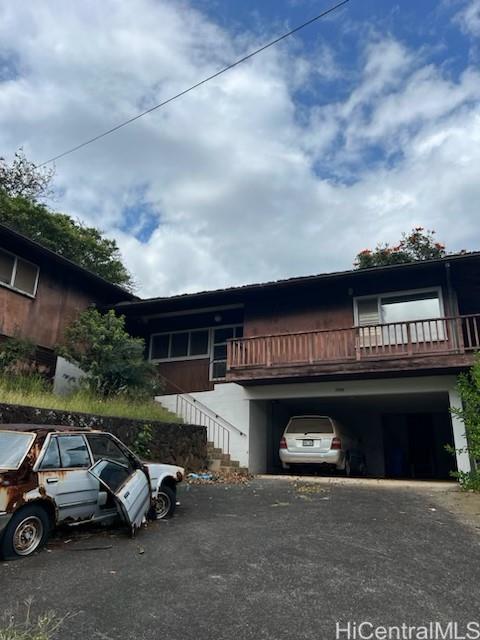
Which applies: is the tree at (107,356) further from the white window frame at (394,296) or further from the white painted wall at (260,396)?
the white window frame at (394,296)

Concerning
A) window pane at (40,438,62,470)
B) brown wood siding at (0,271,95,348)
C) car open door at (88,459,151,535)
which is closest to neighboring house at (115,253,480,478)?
brown wood siding at (0,271,95,348)

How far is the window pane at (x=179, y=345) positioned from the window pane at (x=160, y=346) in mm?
276

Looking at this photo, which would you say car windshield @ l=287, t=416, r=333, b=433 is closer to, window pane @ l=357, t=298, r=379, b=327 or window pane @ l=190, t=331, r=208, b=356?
window pane @ l=357, t=298, r=379, b=327

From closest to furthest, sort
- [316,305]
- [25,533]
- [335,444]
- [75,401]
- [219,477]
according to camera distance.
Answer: [25,533] → [75,401] → [335,444] → [219,477] → [316,305]

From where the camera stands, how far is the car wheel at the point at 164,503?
669cm

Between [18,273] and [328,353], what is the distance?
29.9 feet

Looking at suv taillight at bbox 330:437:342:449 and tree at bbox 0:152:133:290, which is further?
tree at bbox 0:152:133:290

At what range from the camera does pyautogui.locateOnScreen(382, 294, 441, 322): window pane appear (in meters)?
13.0

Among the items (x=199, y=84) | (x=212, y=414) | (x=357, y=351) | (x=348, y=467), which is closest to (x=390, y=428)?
(x=348, y=467)

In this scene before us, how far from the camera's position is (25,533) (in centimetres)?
479

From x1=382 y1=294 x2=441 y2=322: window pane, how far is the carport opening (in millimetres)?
2381

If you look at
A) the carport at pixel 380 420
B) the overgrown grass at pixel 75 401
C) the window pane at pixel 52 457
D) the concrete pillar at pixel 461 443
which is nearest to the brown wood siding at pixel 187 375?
the carport at pixel 380 420

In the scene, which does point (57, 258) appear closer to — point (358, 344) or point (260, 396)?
point (260, 396)

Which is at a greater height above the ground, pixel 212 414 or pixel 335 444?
pixel 212 414
